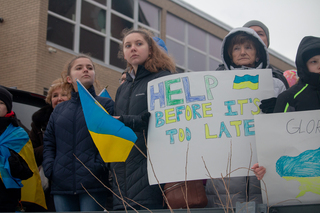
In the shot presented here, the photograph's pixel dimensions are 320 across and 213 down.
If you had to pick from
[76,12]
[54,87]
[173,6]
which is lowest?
[54,87]

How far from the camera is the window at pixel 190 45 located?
16781mm

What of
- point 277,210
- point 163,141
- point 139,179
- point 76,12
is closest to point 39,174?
point 139,179

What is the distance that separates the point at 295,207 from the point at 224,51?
5.60ft

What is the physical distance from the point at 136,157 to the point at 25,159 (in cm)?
125

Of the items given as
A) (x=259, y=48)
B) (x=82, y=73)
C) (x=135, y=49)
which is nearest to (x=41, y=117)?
(x=82, y=73)

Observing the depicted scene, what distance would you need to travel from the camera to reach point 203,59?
1836 cm

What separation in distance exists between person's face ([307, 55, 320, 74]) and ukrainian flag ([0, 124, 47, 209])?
8.38 ft

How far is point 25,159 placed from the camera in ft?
12.4

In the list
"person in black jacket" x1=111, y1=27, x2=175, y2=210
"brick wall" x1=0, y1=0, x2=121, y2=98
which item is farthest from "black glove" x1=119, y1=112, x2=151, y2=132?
"brick wall" x1=0, y1=0, x2=121, y2=98

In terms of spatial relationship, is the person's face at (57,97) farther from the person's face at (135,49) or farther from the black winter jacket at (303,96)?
the black winter jacket at (303,96)

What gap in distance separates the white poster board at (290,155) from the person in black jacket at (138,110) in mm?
808

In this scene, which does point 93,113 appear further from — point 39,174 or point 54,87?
point 54,87

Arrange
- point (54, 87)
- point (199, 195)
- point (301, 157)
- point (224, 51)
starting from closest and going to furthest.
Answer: point (301, 157), point (199, 195), point (224, 51), point (54, 87)

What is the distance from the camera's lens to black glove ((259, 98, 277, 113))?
281cm
